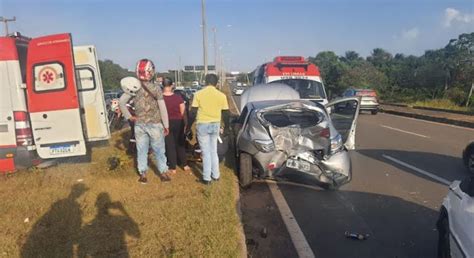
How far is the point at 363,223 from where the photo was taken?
5762 mm

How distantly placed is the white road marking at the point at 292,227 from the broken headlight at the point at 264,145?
741 mm

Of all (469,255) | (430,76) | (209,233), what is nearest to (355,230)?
(209,233)

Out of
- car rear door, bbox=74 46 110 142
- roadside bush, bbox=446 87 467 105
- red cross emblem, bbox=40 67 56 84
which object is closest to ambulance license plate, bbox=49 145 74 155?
car rear door, bbox=74 46 110 142

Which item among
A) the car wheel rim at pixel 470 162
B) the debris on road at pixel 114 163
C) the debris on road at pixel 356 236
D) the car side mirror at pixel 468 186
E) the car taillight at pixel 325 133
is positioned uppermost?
the car side mirror at pixel 468 186

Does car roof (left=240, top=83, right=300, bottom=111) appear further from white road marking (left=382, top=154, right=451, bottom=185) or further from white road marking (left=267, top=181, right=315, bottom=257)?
white road marking (left=267, top=181, right=315, bottom=257)

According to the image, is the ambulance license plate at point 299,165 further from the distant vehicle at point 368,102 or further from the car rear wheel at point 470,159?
the distant vehicle at point 368,102

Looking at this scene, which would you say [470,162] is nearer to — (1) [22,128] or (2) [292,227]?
(2) [292,227]

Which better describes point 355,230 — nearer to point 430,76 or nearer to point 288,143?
point 288,143

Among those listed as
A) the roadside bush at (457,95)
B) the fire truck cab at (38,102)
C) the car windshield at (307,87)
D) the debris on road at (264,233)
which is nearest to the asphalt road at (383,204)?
the debris on road at (264,233)

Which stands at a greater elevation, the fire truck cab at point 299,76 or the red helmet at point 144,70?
the red helmet at point 144,70

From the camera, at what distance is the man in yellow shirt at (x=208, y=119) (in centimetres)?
717

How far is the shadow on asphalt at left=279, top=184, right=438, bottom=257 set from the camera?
4914 mm

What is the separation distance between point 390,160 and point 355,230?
5.09 meters

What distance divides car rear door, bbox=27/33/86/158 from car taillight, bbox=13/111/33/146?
12 cm
